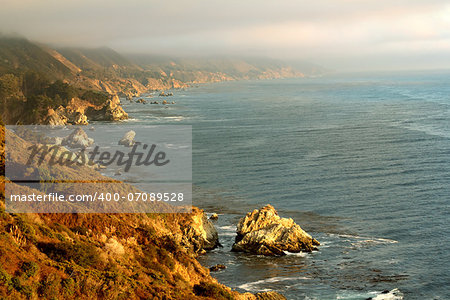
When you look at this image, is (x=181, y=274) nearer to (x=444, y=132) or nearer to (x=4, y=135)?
(x=4, y=135)

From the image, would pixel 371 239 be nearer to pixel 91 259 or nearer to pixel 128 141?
pixel 91 259

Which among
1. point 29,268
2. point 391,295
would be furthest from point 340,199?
point 29,268

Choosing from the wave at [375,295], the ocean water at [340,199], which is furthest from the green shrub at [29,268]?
the wave at [375,295]

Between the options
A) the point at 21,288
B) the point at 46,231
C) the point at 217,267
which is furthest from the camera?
the point at 217,267

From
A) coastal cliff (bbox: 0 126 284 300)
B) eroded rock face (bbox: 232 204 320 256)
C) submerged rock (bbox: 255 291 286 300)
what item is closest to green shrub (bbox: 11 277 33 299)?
coastal cliff (bbox: 0 126 284 300)

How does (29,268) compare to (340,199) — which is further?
(340,199)

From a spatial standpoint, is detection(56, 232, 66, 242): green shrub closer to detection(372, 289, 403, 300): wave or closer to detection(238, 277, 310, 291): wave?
detection(238, 277, 310, 291): wave
